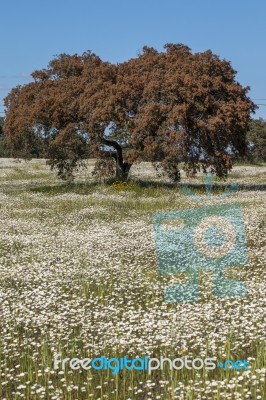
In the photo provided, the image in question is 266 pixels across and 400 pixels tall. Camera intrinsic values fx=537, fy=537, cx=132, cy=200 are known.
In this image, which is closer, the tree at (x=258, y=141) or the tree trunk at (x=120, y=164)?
the tree trunk at (x=120, y=164)

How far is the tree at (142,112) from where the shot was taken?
31.4 meters

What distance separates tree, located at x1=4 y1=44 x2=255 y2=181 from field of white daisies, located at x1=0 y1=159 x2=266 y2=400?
12.9 metres

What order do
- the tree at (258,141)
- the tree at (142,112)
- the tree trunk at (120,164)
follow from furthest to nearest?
the tree at (258,141), the tree trunk at (120,164), the tree at (142,112)

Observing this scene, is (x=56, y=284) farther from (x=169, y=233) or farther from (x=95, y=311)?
(x=169, y=233)

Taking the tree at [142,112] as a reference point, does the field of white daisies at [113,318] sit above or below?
below

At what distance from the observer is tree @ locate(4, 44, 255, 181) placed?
31.4 meters

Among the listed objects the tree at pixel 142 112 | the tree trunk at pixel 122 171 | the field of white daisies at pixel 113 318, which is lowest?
the field of white daisies at pixel 113 318

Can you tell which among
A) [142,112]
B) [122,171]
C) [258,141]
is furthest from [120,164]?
[258,141]

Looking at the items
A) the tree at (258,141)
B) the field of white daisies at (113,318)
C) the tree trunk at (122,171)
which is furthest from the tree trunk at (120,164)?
the tree at (258,141)

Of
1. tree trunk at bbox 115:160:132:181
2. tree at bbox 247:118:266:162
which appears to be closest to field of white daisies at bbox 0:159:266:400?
tree trunk at bbox 115:160:132:181

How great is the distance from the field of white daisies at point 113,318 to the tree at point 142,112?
12.9 m

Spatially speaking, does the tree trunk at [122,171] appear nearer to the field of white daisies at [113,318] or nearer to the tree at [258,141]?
the field of white daisies at [113,318]

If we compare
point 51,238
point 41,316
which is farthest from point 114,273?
point 51,238

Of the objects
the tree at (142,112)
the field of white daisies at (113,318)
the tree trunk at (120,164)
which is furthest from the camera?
the tree trunk at (120,164)
